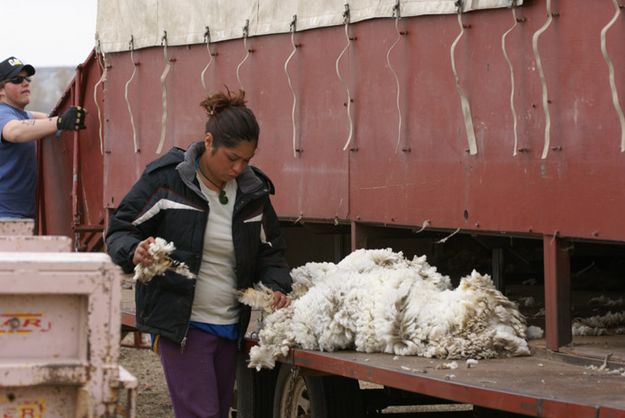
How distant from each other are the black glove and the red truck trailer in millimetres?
234

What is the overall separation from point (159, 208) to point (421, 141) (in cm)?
162

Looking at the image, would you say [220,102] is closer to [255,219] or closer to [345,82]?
[255,219]

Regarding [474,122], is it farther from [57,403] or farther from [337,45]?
[57,403]

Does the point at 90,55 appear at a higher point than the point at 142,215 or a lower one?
higher

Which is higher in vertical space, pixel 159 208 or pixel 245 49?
pixel 245 49

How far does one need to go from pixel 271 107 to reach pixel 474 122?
2.29m

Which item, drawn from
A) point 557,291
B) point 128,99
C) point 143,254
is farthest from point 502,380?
point 128,99

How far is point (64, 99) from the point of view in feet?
40.0

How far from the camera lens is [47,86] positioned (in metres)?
30.5

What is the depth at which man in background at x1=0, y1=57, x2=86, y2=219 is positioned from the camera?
10.7m

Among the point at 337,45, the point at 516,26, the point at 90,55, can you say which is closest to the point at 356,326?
the point at 516,26

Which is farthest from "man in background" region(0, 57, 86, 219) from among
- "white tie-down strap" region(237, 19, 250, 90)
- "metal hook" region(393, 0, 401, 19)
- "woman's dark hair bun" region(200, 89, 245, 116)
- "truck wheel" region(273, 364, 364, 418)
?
"woman's dark hair bun" region(200, 89, 245, 116)

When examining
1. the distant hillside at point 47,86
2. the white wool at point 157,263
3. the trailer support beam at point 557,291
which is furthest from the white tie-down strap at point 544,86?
the distant hillside at point 47,86

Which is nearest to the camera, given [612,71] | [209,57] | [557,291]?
[612,71]
